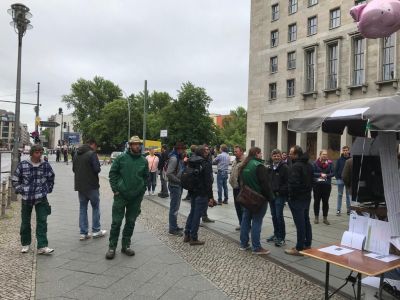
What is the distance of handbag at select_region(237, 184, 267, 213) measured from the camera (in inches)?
268

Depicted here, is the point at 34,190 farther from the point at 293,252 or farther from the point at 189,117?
the point at 189,117

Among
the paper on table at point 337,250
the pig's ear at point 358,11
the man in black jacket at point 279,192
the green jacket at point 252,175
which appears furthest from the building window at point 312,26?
the paper on table at point 337,250

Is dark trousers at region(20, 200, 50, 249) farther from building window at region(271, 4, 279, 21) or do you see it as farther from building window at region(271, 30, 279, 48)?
building window at region(271, 4, 279, 21)

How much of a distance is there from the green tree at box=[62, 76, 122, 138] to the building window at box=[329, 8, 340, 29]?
201 ft

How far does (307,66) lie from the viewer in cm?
3884

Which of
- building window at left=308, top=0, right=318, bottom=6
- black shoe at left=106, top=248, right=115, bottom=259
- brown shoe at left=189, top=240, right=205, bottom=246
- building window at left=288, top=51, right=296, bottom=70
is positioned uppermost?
building window at left=308, top=0, right=318, bottom=6

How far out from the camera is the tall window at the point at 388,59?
3119cm

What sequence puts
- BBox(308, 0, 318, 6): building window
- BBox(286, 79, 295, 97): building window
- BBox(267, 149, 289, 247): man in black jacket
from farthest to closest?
BBox(286, 79, 295, 97): building window, BBox(308, 0, 318, 6): building window, BBox(267, 149, 289, 247): man in black jacket

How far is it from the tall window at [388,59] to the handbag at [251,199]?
28.4 meters

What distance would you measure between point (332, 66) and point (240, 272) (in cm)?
3412

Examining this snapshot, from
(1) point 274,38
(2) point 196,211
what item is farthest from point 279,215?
(1) point 274,38

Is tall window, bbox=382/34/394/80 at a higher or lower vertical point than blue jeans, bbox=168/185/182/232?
higher

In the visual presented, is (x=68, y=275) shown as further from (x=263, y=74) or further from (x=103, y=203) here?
→ (x=263, y=74)

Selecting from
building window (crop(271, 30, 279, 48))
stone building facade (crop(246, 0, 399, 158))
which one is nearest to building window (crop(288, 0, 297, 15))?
stone building facade (crop(246, 0, 399, 158))
